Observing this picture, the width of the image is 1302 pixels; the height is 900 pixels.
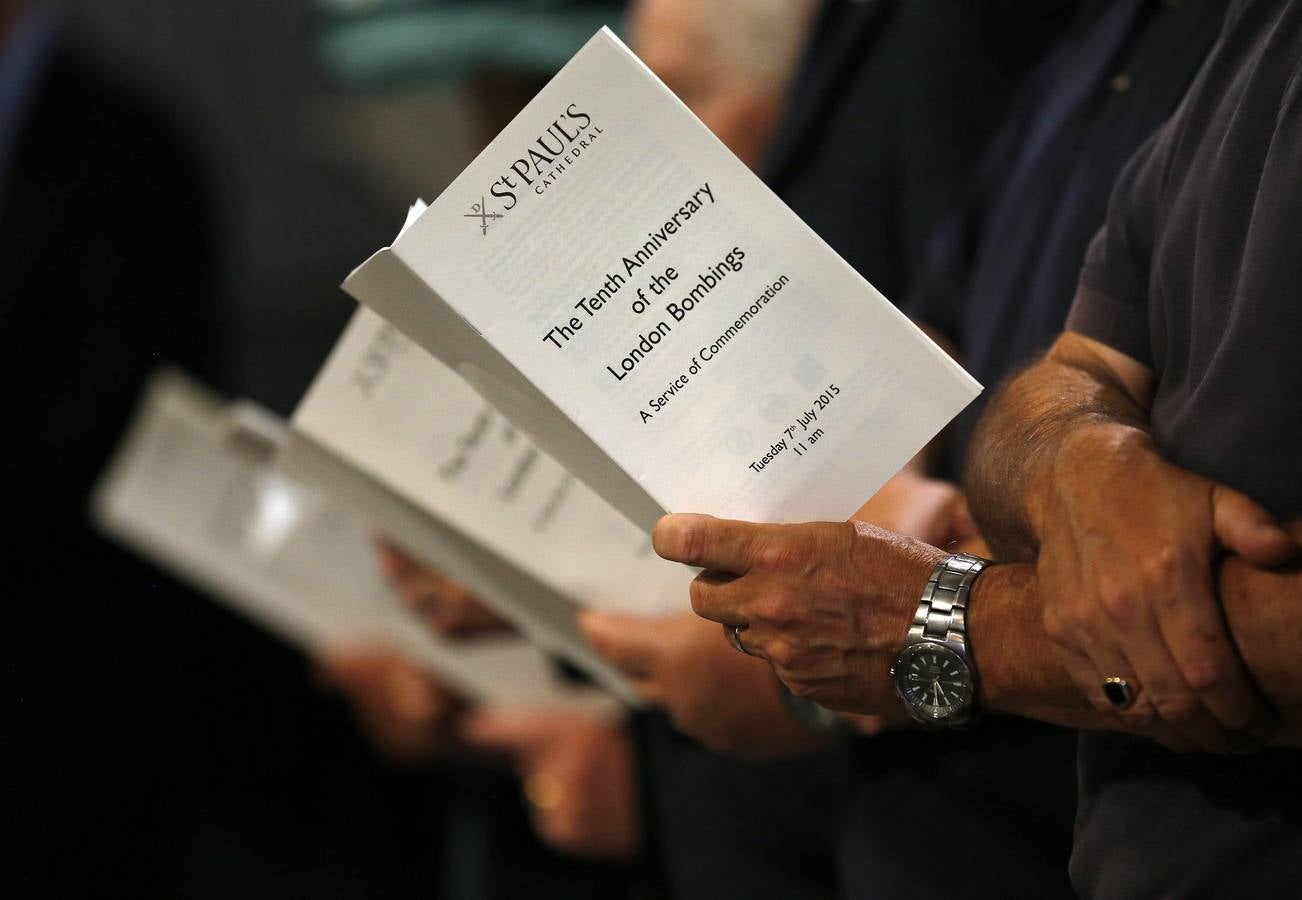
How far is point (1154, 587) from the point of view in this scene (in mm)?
502

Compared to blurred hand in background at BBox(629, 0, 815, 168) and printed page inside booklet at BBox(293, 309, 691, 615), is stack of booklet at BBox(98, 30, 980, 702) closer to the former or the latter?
printed page inside booklet at BBox(293, 309, 691, 615)

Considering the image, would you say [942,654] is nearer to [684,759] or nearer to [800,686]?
[800,686]

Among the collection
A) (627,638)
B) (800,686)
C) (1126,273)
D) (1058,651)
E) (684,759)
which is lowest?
(684,759)

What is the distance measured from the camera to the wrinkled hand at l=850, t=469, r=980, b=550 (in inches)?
28.2

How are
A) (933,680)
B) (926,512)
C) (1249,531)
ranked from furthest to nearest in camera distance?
1. (926,512)
2. (933,680)
3. (1249,531)

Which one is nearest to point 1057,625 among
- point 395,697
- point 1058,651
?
point 1058,651

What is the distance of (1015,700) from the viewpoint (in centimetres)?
58

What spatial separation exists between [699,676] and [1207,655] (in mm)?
444

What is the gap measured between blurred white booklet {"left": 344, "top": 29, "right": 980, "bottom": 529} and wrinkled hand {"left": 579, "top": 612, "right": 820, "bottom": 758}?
30cm

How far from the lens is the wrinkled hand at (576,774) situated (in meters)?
1.40

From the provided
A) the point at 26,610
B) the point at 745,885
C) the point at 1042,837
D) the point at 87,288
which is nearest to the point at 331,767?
the point at 26,610

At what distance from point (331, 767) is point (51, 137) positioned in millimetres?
965

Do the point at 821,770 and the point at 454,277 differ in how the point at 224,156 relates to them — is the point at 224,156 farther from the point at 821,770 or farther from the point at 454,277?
the point at 454,277

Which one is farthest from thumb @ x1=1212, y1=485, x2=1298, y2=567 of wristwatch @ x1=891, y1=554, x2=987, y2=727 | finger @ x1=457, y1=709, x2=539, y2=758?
finger @ x1=457, y1=709, x2=539, y2=758
